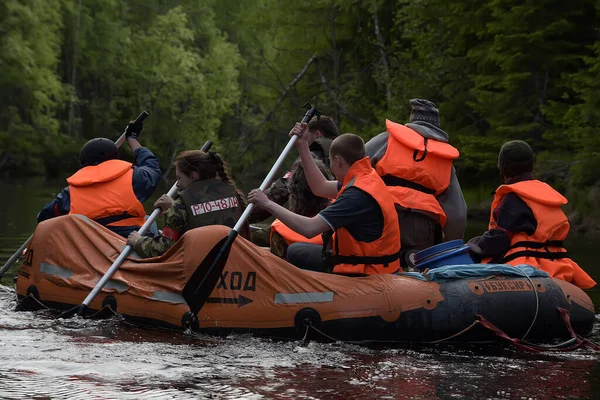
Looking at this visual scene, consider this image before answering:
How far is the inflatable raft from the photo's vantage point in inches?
265

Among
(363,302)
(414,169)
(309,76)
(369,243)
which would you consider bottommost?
(363,302)

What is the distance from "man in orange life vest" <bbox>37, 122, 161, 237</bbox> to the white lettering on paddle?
1.17 m

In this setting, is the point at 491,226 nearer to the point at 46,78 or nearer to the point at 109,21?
the point at 46,78

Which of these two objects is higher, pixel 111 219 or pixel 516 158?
pixel 516 158

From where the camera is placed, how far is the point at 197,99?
141ft

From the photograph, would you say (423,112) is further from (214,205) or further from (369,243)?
(214,205)

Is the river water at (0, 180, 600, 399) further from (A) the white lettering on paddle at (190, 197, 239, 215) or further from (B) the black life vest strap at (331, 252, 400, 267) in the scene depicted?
(A) the white lettering on paddle at (190, 197, 239, 215)

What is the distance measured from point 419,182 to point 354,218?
95cm

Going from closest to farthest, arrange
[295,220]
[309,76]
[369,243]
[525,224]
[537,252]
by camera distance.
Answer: [295,220], [369,243], [525,224], [537,252], [309,76]

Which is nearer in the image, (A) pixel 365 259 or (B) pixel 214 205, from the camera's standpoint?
(A) pixel 365 259

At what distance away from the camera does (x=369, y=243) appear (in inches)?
272

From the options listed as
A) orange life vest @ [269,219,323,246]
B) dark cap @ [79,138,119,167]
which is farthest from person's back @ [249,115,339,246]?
dark cap @ [79,138,119,167]

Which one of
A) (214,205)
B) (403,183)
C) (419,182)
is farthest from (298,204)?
(419,182)

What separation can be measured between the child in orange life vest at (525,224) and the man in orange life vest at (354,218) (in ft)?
2.57
